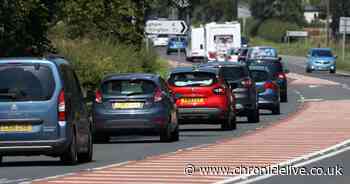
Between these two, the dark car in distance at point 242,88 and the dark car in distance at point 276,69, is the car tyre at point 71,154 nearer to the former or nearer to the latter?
the dark car in distance at point 242,88

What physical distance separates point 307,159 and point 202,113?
997cm

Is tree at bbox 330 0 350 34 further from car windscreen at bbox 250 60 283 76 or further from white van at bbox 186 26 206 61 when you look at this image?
car windscreen at bbox 250 60 283 76

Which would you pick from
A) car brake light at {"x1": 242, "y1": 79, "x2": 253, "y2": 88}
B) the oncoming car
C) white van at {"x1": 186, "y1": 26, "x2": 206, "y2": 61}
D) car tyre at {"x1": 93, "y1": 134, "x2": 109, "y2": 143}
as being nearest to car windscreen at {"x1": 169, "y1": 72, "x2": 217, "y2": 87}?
car brake light at {"x1": 242, "y1": 79, "x2": 253, "y2": 88}

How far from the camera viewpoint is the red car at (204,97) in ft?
96.7

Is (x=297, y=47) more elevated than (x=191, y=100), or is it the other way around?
(x=191, y=100)

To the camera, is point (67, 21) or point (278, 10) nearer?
point (67, 21)

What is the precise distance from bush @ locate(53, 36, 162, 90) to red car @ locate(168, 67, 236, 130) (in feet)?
35.6

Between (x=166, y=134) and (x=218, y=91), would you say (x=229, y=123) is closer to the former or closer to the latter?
(x=218, y=91)

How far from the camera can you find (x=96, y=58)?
143ft

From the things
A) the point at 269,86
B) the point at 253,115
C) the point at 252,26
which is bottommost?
the point at 252,26

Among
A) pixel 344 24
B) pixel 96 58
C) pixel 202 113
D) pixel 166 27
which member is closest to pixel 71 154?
pixel 202 113

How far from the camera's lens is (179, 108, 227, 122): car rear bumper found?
96.6 feet

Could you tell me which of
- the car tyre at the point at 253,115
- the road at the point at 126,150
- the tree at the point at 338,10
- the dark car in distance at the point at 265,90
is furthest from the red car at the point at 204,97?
the tree at the point at 338,10

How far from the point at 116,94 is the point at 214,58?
4735 centimetres
